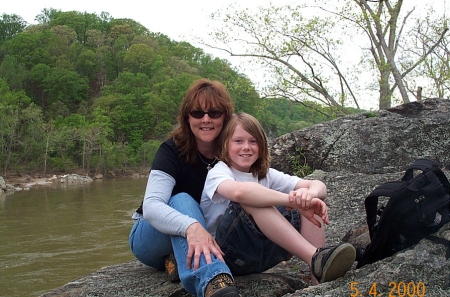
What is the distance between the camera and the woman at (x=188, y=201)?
2.00 metres

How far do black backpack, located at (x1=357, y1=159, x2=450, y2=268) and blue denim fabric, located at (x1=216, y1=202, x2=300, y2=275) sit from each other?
46 cm

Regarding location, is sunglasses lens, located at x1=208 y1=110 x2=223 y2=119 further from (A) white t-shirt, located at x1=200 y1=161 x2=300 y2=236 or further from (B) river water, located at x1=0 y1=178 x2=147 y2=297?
(B) river water, located at x1=0 y1=178 x2=147 y2=297

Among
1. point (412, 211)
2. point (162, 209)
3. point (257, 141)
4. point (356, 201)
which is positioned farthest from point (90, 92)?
point (412, 211)

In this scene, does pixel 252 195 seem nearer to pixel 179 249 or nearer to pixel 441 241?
pixel 179 249

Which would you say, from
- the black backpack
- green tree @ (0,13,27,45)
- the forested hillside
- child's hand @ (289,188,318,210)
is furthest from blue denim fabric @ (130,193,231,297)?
green tree @ (0,13,27,45)

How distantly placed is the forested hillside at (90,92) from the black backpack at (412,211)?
36.7m

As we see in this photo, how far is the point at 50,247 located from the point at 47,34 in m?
72.5

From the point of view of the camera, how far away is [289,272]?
8.48 feet

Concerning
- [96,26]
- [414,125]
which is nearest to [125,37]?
[96,26]

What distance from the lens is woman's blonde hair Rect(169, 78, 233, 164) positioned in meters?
2.54

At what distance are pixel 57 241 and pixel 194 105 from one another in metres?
12.5

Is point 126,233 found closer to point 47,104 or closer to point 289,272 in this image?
point 289,272

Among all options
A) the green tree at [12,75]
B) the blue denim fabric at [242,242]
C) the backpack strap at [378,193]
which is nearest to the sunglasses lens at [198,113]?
the blue denim fabric at [242,242]

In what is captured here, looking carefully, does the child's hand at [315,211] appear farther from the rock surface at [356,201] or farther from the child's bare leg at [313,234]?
the rock surface at [356,201]
